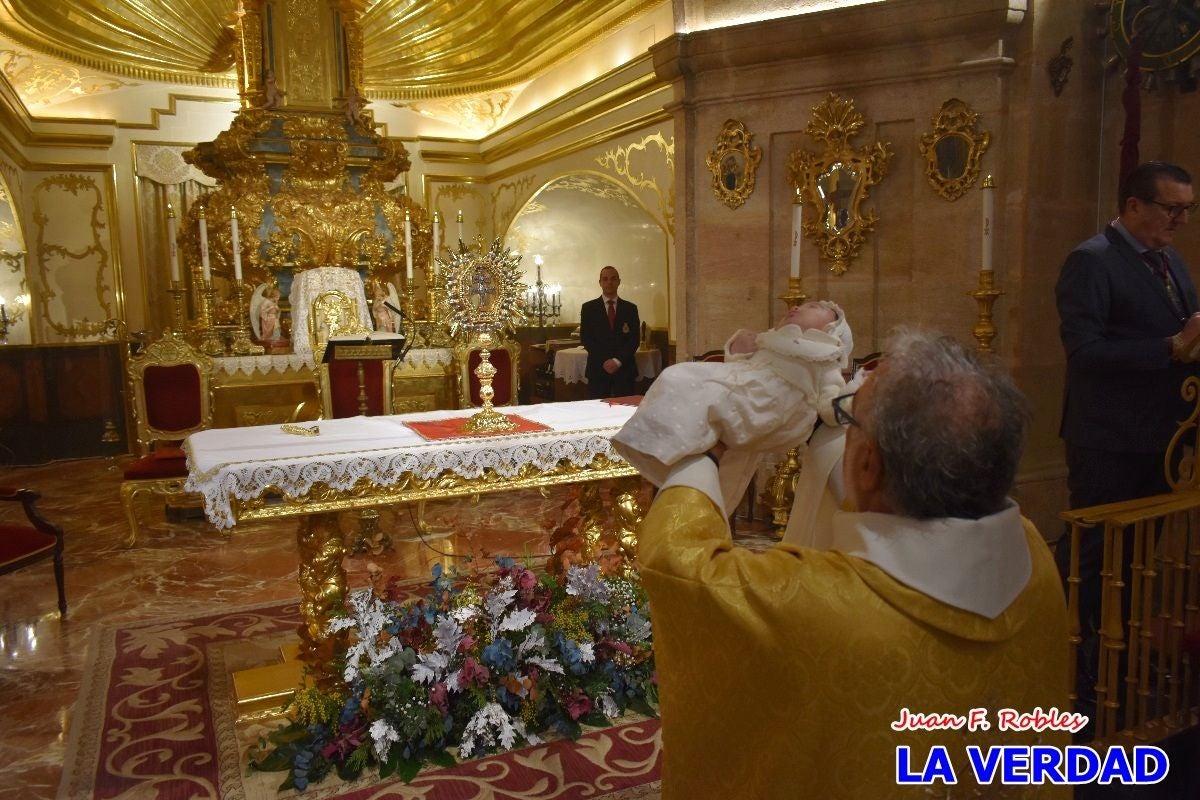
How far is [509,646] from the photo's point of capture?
10.2 ft

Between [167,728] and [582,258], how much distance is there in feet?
29.7

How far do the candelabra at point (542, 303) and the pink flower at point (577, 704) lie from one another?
27.2 ft

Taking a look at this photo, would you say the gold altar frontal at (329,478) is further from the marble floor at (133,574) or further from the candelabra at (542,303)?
the candelabra at (542,303)

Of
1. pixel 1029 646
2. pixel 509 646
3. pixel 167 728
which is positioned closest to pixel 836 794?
pixel 1029 646

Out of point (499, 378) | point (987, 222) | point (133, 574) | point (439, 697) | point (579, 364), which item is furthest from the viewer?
point (579, 364)

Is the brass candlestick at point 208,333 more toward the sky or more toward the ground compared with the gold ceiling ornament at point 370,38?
more toward the ground

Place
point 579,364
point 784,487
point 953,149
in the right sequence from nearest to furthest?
1. point 953,149
2. point 784,487
3. point 579,364

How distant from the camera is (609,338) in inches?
279

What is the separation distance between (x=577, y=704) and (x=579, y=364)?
6.49 metres

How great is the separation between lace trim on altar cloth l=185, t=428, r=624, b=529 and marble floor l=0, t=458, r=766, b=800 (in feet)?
1.24

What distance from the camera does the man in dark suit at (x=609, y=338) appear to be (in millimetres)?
7082

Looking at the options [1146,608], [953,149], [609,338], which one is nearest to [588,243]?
[609,338]

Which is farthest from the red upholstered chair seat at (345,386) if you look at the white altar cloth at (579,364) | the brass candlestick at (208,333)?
the white altar cloth at (579,364)

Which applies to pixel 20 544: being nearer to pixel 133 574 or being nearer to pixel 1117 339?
pixel 133 574
